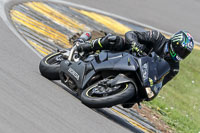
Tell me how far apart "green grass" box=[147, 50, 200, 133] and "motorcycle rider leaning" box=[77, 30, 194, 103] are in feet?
6.59

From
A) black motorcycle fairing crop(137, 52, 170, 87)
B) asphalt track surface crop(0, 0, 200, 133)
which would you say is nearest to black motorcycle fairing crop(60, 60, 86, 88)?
asphalt track surface crop(0, 0, 200, 133)

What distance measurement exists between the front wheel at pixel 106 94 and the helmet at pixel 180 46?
94cm

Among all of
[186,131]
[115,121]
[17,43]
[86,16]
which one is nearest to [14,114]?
[115,121]

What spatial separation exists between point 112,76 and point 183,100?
14.1 ft

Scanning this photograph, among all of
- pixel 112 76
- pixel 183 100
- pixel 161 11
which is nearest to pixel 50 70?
pixel 112 76

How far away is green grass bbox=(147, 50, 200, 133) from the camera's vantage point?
8727 millimetres

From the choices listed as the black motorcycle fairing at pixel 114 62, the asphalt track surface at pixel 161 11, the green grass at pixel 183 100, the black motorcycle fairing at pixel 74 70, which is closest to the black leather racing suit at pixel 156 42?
the black motorcycle fairing at pixel 114 62

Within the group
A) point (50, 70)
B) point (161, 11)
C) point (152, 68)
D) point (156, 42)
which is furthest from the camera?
point (161, 11)

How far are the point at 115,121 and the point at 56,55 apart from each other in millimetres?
1741

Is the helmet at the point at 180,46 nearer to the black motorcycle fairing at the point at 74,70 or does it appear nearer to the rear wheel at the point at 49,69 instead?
the black motorcycle fairing at the point at 74,70

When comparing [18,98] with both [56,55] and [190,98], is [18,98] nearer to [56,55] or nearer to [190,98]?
[56,55]

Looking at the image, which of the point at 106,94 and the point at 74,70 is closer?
the point at 106,94

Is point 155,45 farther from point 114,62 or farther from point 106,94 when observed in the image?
point 106,94

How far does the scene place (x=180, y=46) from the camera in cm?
644
